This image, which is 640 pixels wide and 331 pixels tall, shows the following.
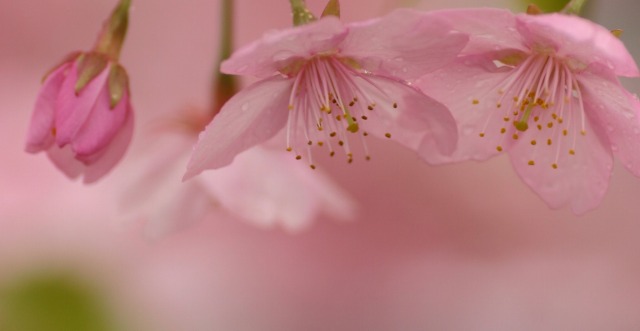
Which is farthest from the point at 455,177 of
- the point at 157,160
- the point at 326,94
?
the point at 326,94

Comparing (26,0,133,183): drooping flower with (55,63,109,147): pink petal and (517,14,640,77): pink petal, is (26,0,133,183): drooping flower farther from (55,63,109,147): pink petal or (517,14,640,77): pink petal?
(517,14,640,77): pink petal

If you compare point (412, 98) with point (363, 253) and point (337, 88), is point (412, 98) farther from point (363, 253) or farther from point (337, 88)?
point (363, 253)

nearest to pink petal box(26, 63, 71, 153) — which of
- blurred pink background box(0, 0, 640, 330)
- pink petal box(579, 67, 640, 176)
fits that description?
pink petal box(579, 67, 640, 176)

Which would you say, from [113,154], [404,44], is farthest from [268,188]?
[404,44]

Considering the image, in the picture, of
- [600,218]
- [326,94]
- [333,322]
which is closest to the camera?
[326,94]

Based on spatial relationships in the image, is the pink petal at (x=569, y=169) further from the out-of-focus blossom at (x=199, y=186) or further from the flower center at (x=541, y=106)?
the out-of-focus blossom at (x=199, y=186)

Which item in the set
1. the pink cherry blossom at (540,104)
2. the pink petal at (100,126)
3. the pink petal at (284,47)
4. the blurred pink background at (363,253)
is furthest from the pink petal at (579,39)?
the blurred pink background at (363,253)

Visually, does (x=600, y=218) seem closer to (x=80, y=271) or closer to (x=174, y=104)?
(x=174, y=104)
